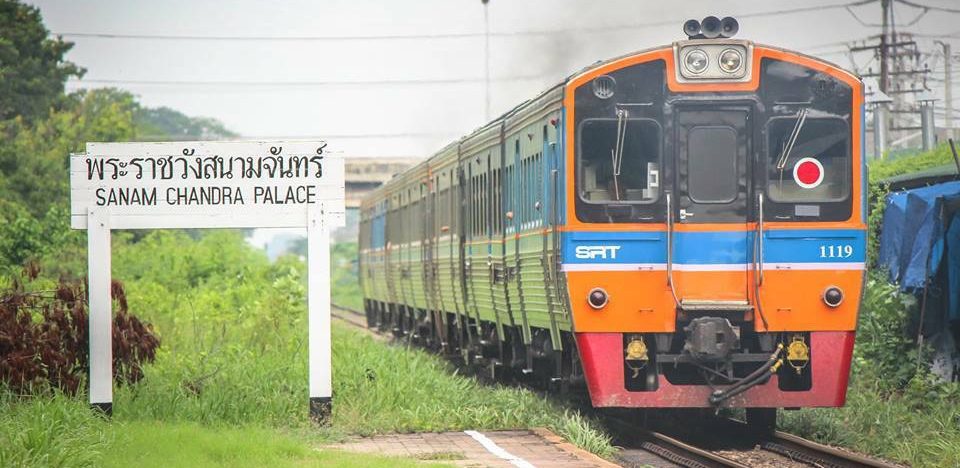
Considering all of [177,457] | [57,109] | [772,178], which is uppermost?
[57,109]

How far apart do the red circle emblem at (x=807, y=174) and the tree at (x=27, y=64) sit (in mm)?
27800

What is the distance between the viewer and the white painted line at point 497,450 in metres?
10.2

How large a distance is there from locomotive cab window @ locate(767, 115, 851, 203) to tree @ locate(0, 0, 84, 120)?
27.7 meters

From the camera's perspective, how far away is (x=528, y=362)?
48.9 feet

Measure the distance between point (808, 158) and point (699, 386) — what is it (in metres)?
2.05

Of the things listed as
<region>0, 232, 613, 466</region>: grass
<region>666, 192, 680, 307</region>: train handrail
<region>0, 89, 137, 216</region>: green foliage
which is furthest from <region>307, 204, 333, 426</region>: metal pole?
<region>0, 89, 137, 216</region>: green foliage

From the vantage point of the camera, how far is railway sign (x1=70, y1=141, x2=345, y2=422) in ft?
40.0

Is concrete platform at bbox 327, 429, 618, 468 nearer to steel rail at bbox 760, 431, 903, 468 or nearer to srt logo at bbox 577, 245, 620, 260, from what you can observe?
srt logo at bbox 577, 245, 620, 260

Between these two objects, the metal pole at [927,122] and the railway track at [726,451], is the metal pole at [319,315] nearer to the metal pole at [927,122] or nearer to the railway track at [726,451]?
the railway track at [726,451]

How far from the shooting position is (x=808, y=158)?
38.8 feet

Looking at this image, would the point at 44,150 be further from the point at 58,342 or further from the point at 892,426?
the point at 892,426

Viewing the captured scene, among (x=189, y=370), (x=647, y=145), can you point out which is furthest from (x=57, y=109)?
(x=647, y=145)

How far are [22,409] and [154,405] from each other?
129 centimetres

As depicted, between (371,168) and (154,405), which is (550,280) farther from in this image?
(371,168)
